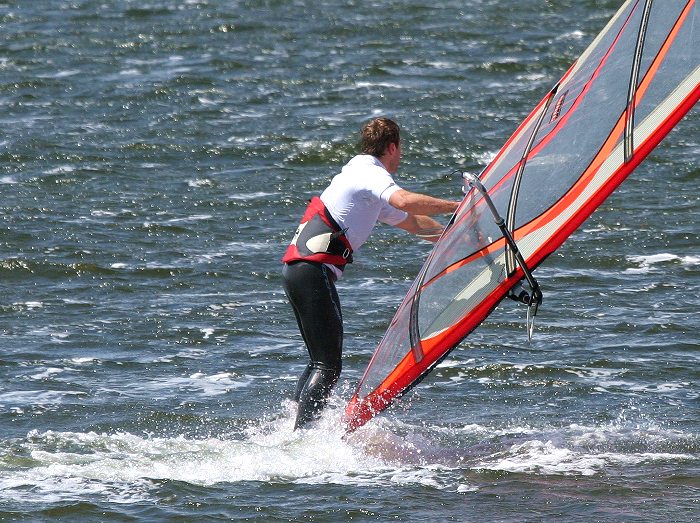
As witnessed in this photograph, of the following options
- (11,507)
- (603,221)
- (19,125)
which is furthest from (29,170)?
(11,507)

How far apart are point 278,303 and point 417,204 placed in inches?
157

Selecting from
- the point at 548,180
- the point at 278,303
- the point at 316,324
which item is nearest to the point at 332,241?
the point at 316,324

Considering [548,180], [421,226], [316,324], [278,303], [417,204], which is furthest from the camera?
[278,303]

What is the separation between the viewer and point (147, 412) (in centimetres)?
820

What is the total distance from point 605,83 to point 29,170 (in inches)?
352

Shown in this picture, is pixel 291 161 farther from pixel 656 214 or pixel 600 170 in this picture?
pixel 600 170

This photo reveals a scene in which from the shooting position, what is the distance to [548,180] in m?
7.00

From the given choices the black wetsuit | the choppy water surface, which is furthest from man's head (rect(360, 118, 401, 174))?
the choppy water surface

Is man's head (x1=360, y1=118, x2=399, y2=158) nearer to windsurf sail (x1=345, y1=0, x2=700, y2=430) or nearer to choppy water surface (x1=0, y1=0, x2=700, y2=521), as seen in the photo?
windsurf sail (x1=345, y1=0, x2=700, y2=430)

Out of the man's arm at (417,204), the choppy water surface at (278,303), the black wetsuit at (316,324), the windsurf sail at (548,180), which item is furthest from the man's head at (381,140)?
the choppy water surface at (278,303)

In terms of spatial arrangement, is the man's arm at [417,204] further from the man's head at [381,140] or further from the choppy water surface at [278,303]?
the choppy water surface at [278,303]

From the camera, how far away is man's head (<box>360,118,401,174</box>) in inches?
280

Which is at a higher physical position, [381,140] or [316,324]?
[381,140]

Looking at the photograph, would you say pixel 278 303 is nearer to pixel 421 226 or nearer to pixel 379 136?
pixel 421 226
